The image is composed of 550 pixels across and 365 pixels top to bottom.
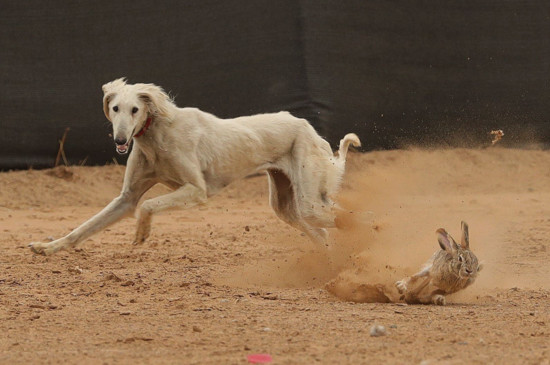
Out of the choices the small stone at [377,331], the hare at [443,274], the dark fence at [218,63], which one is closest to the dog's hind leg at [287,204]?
the hare at [443,274]

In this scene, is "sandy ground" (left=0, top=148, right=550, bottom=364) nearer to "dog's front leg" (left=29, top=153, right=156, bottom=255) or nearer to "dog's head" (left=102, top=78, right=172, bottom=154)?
"dog's front leg" (left=29, top=153, right=156, bottom=255)

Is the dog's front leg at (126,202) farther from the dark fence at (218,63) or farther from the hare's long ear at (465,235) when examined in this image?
the dark fence at (218,63)

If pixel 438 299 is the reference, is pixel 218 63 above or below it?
above

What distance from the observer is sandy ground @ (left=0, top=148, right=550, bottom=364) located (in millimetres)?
4555

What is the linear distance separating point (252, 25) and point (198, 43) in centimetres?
73

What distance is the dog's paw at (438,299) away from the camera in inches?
232

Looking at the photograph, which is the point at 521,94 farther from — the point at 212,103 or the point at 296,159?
the point at 296,159

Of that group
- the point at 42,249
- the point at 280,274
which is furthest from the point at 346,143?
the point at 42,249

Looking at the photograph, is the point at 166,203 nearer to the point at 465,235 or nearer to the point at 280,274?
the point at 280,274

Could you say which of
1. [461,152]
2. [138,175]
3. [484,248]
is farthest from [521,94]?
[138,175]

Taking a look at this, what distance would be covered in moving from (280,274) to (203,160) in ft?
3.64

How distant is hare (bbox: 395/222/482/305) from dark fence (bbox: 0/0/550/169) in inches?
217

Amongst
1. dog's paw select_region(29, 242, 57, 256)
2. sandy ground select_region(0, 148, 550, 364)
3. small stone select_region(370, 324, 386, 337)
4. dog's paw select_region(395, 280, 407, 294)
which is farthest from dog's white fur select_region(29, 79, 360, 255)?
small stone select_region(370, 324, 386, 337)

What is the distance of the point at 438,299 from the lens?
232 inches
